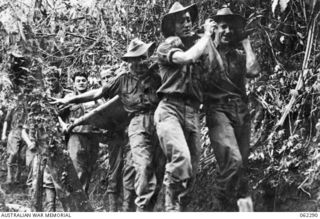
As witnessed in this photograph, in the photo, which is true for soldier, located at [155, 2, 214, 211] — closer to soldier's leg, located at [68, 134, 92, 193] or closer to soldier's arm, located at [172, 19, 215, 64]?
soldier's arm, located at [172, 19, 215, 64]

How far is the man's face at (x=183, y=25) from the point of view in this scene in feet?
27.5

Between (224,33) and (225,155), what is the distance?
1337 millimetres

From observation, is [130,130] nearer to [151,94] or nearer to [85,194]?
[151,94]

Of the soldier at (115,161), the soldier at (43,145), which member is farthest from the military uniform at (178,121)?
the soldier at (43,145)

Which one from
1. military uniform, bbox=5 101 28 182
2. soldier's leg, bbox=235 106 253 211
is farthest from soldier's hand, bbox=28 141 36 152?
soldier's leg, bbox=235 106 253 211

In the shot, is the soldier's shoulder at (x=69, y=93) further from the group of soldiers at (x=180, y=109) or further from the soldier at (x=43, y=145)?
the group of soldiers at (x=180, y=109)

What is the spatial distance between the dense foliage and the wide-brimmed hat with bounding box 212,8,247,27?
0.61 metres

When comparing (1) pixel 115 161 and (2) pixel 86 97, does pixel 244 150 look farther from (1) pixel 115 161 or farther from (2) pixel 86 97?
(2) pixel 86 97

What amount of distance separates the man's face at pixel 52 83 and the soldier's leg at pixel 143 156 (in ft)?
4.20

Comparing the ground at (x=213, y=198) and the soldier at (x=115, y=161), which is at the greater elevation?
the soldier at (x=115, y=161)

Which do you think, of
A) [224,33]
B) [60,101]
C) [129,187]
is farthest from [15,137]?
[224,33]

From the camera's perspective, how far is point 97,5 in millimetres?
10016

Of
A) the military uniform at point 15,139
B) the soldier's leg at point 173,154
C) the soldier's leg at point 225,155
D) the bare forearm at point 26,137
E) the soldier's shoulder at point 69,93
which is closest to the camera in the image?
the soldier's leg at point 173,154

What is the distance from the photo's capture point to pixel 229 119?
328 inches
